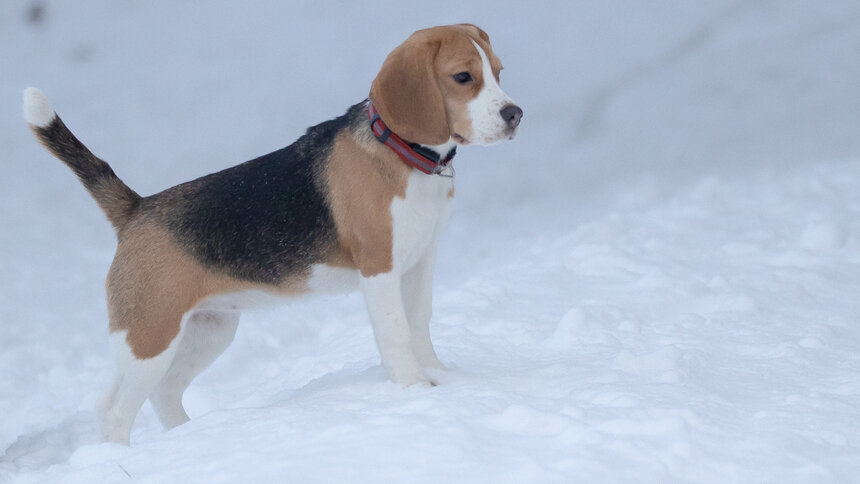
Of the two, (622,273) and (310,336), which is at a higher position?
(622,273)

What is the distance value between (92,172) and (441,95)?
5.70 feet

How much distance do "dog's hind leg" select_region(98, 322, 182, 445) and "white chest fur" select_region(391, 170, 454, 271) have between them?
1.09 metres

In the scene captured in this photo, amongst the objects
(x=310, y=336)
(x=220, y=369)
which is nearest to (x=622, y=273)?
(x=310, y=336)

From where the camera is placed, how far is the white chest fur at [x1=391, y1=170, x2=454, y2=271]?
416 cm

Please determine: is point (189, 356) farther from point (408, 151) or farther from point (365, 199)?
point (408, 151)

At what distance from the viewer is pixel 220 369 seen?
6344 mm

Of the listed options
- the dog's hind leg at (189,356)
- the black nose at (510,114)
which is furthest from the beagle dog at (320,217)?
the dog's hind leg at (189,356)

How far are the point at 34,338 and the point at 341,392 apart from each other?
3.40 metres

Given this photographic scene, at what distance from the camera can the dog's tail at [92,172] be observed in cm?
443

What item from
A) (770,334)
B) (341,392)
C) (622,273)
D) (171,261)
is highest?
(622,273)

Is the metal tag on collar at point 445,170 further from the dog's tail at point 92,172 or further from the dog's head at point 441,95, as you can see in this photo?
the dog's tail at point 92,172

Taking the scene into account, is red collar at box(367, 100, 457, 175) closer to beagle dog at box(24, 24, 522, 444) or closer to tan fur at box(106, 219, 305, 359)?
beagle dog at box(24, 24, 522, 444)

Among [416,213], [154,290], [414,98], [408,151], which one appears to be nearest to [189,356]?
[154,290]

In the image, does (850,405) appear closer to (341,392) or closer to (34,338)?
(341,392)
